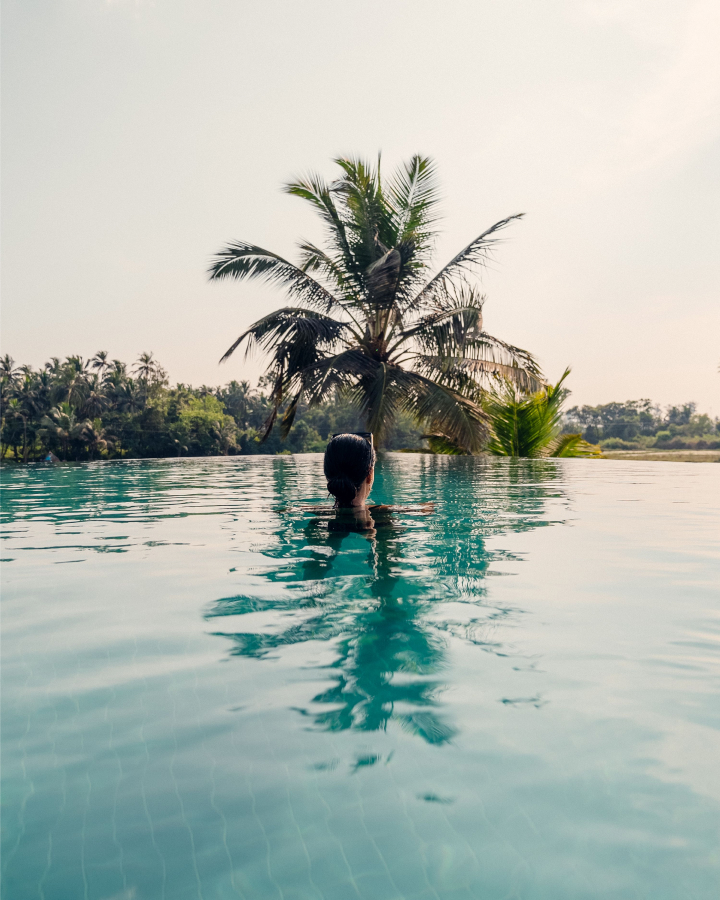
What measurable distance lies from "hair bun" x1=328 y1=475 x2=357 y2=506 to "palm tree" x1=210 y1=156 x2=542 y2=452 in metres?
7.39

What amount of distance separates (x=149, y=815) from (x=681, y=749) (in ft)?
4.95

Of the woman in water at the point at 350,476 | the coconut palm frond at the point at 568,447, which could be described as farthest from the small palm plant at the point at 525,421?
the woman in water at the point at 350,476

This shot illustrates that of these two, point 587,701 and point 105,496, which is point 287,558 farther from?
point 105,496

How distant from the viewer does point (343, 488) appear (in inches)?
200

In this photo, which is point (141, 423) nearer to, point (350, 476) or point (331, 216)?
point (331, 216)

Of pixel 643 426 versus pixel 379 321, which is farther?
pixel 643 426

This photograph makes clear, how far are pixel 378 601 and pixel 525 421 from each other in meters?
13.9

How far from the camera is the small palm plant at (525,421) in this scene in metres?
15.8

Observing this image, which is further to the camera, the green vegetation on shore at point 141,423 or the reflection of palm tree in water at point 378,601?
the green vegetation on shore at point 141,423

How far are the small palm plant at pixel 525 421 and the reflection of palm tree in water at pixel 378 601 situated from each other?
33.2ft

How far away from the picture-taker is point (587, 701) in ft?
6.66

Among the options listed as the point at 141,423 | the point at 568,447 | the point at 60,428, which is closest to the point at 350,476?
the point at 568,447

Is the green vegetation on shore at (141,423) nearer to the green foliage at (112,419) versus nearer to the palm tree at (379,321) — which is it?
the green foliage at (112,419)

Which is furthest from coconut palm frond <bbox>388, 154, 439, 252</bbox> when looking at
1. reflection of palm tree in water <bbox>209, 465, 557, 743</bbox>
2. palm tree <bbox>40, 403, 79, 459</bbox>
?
palm tree <bbox>40, 403, 79, 459</bbox>
